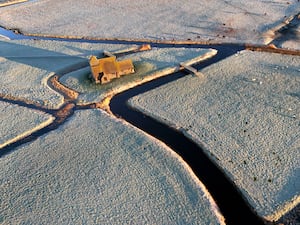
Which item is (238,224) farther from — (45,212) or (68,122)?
(68,122)

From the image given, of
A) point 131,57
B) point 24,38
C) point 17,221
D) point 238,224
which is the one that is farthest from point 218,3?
point 17,221

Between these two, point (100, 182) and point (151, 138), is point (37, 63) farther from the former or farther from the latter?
point (100, 182)

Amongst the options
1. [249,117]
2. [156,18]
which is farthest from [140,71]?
[156,18]

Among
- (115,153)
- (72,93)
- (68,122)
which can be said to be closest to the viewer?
(115,153)

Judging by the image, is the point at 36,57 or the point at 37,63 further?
the point at 36,57

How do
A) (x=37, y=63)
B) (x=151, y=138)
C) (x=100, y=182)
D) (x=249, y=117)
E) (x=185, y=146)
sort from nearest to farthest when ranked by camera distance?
1. (x=100, y=182)
2. (x=185, y=146)
3. (x=151, y=138)
4. (x=249, y=117)
5. (x=37, y=63)

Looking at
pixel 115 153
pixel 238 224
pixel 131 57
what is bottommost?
pixel 238 224

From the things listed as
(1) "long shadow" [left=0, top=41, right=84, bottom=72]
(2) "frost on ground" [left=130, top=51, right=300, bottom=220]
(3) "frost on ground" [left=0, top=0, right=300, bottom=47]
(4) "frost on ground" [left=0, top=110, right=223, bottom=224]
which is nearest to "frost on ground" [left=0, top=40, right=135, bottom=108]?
(1) "long shadow" [left=0, top=41, right=84, bottom=72]
